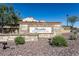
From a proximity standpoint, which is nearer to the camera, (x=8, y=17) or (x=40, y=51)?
(x=40, y=51)

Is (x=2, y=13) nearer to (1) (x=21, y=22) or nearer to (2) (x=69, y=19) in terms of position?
(1) (x=21, y=22)

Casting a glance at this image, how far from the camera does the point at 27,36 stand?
532 inches

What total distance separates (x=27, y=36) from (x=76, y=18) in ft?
13.0

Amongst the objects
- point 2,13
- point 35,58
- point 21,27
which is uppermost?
point 2,13

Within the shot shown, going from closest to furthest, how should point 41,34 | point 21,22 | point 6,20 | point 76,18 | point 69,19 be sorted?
point 76,18 → point 69,19 → point 41,34 → point 6,20 → point 21,22

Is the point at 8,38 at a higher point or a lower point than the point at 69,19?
lower

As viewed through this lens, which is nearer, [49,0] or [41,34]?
[49,0]

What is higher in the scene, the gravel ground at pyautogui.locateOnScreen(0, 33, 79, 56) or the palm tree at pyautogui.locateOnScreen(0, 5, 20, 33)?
the palm tree at pyautogui.locateOnScreen(0, 5, 20, 33)

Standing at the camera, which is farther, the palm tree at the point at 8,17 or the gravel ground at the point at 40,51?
the palm tree at the point at 8,17

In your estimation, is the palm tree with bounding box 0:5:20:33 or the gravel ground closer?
the gravel ground

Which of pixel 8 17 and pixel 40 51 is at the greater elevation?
pixel 8 17

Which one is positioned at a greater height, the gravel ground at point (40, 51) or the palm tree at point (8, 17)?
the palm tree at point (8, 17)

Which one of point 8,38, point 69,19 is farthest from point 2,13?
point 69,19

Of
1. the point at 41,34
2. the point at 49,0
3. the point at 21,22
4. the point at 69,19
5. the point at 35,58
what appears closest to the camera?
the point at 49,0
